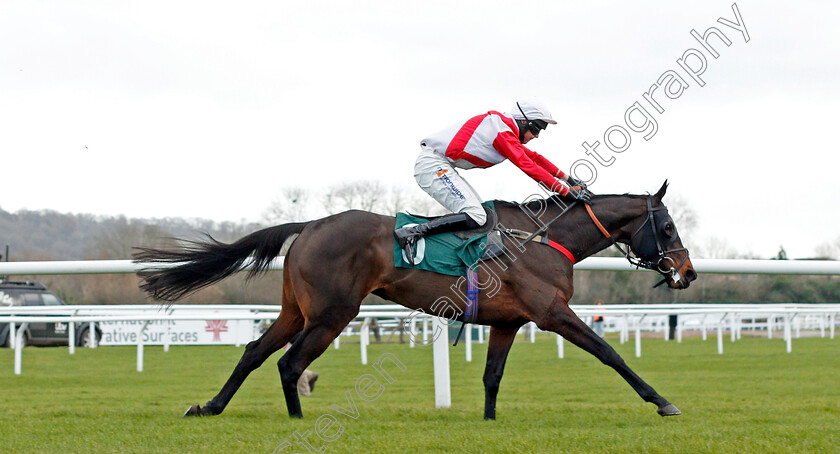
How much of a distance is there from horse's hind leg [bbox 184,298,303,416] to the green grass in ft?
0.41

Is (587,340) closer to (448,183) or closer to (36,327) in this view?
(448,183)

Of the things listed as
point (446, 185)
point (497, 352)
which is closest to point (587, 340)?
point (497, 352)

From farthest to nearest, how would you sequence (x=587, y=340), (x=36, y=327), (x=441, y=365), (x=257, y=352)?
(x=36, y=327)
(x=441, y=365)
(x=257, y=352)
(x=587, y=340)

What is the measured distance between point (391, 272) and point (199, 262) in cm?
132

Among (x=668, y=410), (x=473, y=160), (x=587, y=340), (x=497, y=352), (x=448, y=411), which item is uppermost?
(x=473, y=160)

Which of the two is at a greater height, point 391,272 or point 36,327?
point 391,272

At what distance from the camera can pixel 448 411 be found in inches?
221

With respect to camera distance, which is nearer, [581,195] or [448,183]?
[448,183]

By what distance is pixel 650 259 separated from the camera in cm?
552

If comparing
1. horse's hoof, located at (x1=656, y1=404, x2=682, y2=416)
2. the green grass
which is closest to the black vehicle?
the green grass

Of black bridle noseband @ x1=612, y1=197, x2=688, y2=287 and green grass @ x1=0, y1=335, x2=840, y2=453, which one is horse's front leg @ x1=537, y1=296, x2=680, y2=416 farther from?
black bridle noseband @ x1=612, y1=197, x2=688, y2=287

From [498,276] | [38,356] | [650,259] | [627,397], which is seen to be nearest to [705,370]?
[627,397]

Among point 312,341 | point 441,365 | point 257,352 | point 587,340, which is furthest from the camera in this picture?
point 441,365

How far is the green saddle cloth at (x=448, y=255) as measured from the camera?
5035 mm
